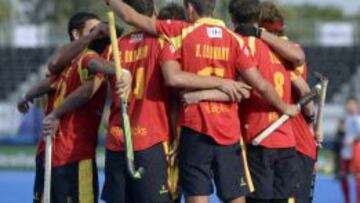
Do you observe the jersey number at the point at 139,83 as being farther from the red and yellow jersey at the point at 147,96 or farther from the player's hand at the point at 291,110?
the player's hand at the point at 291,110

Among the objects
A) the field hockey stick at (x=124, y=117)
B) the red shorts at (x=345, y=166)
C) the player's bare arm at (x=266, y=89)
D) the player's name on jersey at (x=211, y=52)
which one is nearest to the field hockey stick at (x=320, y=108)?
the player's bare arm at (x=266, y=89)

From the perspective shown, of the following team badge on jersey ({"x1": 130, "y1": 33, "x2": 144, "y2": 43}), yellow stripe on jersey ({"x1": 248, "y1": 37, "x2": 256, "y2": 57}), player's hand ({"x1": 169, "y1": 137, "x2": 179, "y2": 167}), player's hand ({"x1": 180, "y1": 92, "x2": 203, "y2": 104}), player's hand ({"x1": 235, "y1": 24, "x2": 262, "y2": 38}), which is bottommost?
player's hand ({"x1": 169, "y1": 137, "x2": 179, "y2": 167})

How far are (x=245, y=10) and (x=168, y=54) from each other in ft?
2.68

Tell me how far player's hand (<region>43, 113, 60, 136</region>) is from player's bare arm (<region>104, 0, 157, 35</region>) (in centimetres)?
111

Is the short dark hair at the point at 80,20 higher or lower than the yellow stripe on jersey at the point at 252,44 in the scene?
higher

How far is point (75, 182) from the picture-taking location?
28.5 ft

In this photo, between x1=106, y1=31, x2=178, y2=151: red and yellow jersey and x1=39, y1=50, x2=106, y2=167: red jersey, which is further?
x1=39, y1=50, x2=106, y2=167: red jersey

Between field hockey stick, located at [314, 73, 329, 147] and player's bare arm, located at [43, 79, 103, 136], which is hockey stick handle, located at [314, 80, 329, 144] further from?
player's bare arm, located at [43, 79, 103, 136]

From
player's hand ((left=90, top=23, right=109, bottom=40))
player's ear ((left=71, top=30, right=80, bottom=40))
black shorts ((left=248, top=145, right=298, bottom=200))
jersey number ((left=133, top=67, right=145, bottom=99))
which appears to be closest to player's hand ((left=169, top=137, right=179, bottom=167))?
jersey number ((left=133, top=67, right=145, bottom=99))

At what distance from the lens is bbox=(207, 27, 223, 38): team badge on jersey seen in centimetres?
795

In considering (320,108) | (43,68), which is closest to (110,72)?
(320,108)

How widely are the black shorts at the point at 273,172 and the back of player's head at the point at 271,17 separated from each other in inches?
37.9

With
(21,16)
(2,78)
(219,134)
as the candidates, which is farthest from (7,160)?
(219,134)

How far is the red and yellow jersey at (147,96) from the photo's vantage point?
26.3 feet
